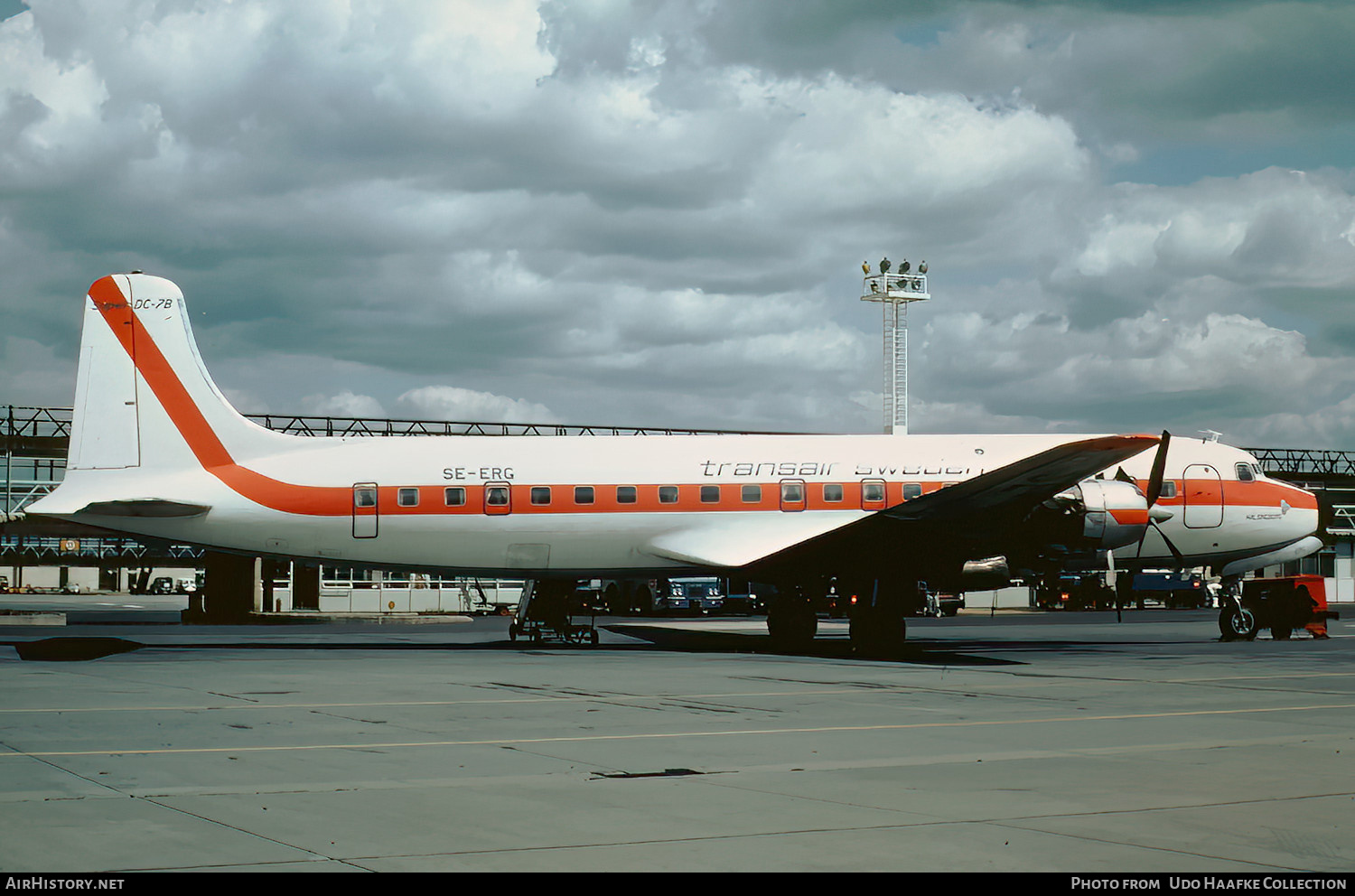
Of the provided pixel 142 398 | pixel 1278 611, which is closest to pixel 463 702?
pixel 142 398

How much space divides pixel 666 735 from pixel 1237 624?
24.3 metres

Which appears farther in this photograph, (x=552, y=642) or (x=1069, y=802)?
(x=552, y=642)

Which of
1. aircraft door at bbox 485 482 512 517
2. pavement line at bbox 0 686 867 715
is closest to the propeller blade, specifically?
pavement line at bbox 0 686 867 715

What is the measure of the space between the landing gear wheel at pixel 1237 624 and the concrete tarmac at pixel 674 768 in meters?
10.1

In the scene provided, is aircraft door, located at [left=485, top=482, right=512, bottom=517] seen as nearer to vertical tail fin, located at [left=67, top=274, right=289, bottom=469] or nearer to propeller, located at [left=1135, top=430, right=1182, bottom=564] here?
vertical tail fin, located at [left=67, top=274, right=289, bottom=469]

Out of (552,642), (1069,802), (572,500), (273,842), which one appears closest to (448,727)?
(273,842)

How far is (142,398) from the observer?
28766 millimetres

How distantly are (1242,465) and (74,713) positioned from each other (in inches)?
1110

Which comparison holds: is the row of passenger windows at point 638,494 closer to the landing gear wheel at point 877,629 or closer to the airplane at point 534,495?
the airplane at point 534,495

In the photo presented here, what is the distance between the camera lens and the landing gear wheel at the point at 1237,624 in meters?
31.9

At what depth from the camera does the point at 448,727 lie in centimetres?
1323

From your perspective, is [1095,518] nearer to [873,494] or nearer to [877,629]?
[873,494]

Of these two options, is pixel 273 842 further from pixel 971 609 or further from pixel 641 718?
pixel 971 609
